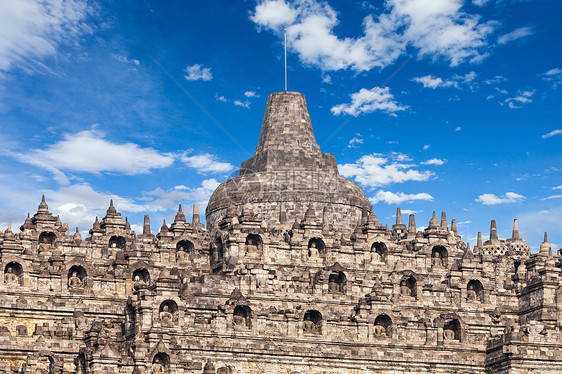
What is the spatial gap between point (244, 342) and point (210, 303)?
3997mm

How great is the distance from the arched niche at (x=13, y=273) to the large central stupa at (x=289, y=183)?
19739 millimetres

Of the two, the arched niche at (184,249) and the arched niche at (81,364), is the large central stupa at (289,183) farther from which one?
the arched niche at (81,364)

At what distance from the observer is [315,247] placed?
9644cm

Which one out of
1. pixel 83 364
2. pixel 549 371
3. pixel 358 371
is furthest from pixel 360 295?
pixel 83 364

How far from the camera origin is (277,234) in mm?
98938

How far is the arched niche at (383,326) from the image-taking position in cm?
8900

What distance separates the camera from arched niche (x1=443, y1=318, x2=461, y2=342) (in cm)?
8981

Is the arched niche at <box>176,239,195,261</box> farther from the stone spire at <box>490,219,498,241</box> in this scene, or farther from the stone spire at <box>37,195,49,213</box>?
the stone spire at <box>490,219,498,241</box>

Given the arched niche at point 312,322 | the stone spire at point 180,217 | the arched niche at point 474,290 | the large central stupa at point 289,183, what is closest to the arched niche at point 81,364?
the arched niche at point 312,322

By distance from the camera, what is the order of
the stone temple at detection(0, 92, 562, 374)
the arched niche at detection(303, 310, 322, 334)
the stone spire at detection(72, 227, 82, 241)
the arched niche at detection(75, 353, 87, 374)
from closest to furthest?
the arched niche at detection(75, 353, 87, 374)
the stone temple at detection(0, 92, 562, 374)
the arched niche at detection(303, 310, 322, 334)
the stone spire at detection(72, 227, 82, 241)

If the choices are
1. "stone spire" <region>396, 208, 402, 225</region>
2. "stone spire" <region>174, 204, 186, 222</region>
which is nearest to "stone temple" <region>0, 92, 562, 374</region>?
"stone spire" <region>174, 204, 186, 222</region>

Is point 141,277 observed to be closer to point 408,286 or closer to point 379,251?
point 379,251

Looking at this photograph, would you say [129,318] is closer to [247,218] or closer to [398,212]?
[247,218]

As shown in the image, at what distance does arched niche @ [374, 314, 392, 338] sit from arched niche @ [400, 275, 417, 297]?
19.2 feet
